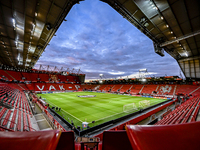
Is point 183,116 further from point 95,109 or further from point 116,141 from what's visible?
point 95,109

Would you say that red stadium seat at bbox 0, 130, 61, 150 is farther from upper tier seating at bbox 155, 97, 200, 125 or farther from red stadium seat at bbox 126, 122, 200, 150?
upper tier seating at bbox 155, 97, 200, 125

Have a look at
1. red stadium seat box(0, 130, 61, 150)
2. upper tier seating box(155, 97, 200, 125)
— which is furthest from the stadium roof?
red stadium seat box(0, 130, 61, 150)

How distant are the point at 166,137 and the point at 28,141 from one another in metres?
1.53

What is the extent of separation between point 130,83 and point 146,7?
43355mm

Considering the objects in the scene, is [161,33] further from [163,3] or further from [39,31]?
[39,31]

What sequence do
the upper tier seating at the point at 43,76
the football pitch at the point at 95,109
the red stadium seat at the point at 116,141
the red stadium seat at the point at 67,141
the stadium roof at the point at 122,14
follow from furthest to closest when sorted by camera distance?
the upper tier seating at the point at 43,76, the football pitch at the point at 95,109, the stadium roof at the point at 122,14, the red stadium seat at the point at 116,141, the red stadium seat at the point at 67,141

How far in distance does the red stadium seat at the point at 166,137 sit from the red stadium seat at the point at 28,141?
3.01ft

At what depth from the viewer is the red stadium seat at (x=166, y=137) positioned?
808 mm

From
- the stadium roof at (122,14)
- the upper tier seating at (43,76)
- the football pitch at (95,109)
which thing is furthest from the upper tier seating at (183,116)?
the upper tier seating at (43,76)

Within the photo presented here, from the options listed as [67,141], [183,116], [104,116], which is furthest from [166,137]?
[104,116]

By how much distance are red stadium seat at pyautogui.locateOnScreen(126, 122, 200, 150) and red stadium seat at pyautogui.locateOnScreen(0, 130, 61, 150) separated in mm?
917

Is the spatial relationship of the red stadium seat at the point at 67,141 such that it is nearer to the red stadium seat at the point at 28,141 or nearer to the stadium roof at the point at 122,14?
the red stadium seat at the point at 28,141

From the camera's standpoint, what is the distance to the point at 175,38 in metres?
13.1

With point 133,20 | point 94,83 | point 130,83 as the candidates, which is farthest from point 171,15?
point 94,83
